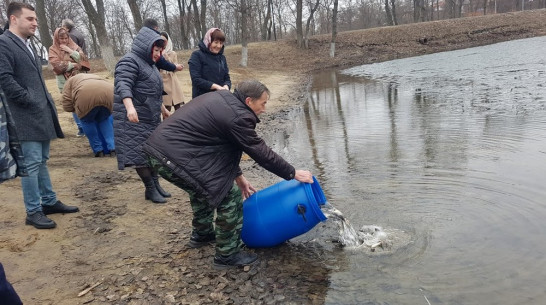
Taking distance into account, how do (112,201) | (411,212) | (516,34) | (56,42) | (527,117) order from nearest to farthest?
(411,212), (112,201), (56,42), (527,117), (516,34)

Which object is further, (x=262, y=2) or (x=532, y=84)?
(x=262, y=2)

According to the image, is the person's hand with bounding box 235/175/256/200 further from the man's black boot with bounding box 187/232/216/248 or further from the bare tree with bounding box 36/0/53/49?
the bare tree with bounding box 36/0/53/49

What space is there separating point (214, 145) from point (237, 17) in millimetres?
34904

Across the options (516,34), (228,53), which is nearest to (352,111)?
(228,53)

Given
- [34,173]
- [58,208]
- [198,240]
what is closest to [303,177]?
[198,240]

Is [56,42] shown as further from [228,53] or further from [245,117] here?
[228,53]

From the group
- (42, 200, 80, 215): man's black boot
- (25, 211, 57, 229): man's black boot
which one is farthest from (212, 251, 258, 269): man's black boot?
(42, 200, 80, 215): man's black boot

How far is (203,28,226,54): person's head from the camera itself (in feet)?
16.4

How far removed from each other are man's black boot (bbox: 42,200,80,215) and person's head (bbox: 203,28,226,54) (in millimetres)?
2414

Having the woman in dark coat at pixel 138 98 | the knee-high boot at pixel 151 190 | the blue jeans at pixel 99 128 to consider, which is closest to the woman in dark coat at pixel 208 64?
the woman in dark coat at pixel 138 98

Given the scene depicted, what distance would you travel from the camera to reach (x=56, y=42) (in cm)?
647

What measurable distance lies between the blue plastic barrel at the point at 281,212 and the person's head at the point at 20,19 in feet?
8.17

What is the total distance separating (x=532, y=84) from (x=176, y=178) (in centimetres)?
1098

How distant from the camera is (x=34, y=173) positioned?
3.72m
